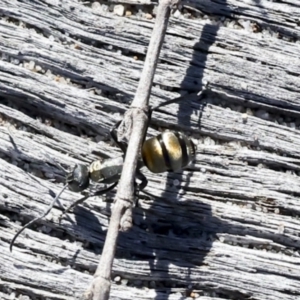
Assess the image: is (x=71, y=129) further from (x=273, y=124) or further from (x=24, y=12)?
(x=273, y=124)

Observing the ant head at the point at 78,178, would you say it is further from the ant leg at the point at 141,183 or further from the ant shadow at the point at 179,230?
the ant leg at the point at 141,183

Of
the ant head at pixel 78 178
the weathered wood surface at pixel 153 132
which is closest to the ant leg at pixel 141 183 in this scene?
the weathered wood surface at pixel 153 132

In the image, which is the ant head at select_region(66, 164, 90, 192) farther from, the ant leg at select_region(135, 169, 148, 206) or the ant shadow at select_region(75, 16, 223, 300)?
the ant leg at select_region(135, 169, 148, 206)

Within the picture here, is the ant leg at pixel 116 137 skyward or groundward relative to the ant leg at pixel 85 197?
skyward

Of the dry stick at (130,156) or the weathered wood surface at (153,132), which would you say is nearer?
the dry stick at (130,156)

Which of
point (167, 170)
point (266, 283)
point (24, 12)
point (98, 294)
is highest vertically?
point (24, 12)

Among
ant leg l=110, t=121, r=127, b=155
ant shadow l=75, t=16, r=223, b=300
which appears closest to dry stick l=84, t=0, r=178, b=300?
ant leg l=110, t=121, r=127, b=155

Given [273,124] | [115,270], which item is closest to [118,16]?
[273,124]
